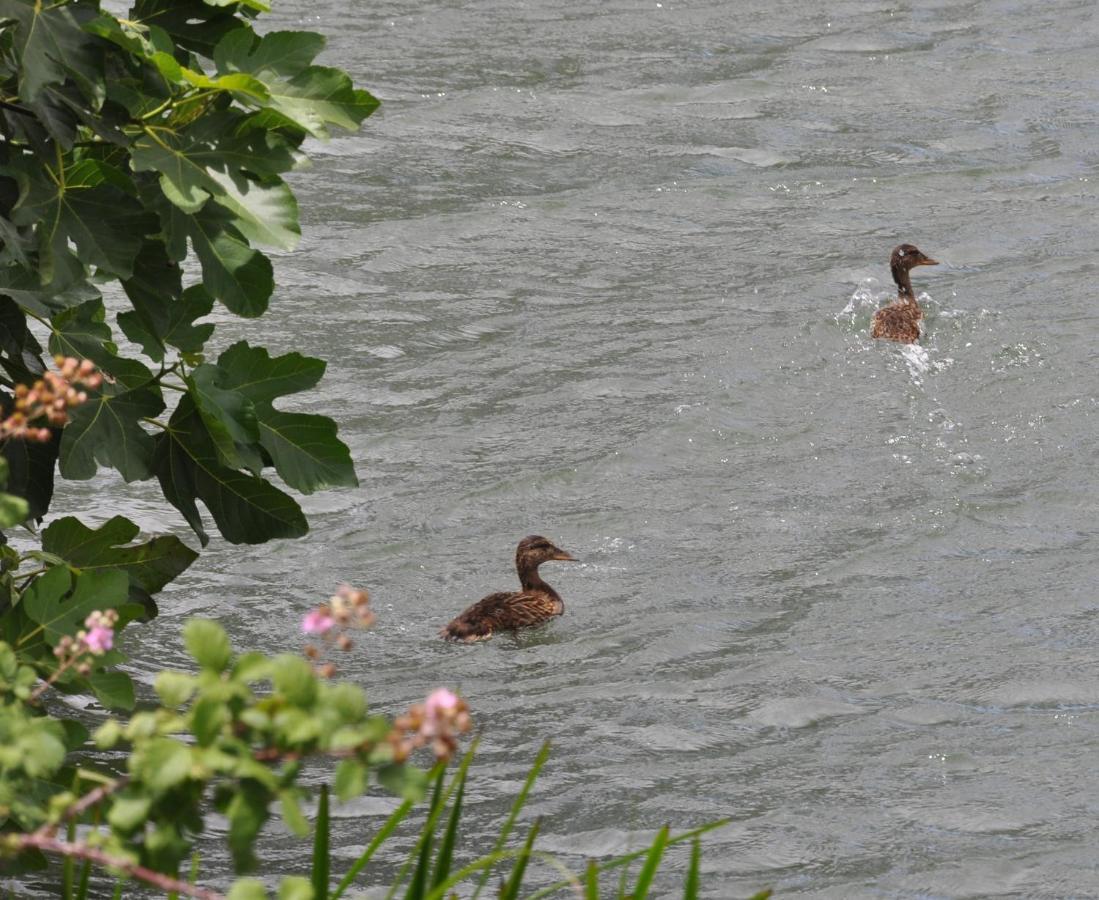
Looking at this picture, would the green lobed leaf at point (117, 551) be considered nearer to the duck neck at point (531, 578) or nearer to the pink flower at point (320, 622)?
the pink flower at point (320, 622)

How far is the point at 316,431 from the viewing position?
546 centimetres

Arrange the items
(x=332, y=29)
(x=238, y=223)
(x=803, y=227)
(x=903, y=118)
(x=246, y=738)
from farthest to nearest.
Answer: (x=332, y=29)
(x=903, y=118)
(x=803, y=227)
(x=238, y=223)
(x=246, y=738)

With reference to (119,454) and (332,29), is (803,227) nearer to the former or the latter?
(332,29)

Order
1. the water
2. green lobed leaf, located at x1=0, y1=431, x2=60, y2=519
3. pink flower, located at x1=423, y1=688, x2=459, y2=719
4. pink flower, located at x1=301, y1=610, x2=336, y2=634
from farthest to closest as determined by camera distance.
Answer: the water → green lobed leaf, located at x1=0, y1=431, x2=60, y2=519 → pink flower, located at x1=301, y1=610, x2=336, y2=634 → pink flower, located at x1=423, y1=688, x2=459, y2=719

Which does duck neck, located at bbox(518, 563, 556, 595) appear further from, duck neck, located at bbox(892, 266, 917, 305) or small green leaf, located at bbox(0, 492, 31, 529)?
small green leaf, located at bbox(0, 492, 31, 529)

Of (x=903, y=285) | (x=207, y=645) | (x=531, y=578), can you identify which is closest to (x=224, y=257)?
(x=207, y=645)

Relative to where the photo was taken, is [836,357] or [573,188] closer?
[836,357]

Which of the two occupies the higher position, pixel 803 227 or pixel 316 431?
pixel 316 431

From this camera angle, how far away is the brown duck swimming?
339 inches

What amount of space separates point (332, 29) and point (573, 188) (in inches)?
147

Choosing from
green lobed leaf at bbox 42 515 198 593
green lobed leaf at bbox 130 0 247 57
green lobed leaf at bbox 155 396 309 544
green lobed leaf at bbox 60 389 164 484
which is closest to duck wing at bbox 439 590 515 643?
green lobed leaf at bbox 42 515 198 593

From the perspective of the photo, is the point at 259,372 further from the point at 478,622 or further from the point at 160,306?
the point at 478,622

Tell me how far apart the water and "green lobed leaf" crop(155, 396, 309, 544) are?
1.55 meters

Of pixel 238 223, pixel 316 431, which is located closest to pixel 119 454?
pixel 316 431
